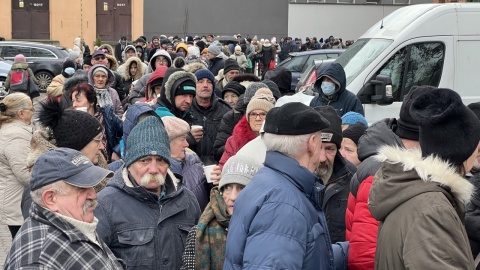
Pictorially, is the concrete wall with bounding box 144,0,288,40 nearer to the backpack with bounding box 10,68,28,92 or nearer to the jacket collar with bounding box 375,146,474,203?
the backpack with bounding box 10,68,28,92

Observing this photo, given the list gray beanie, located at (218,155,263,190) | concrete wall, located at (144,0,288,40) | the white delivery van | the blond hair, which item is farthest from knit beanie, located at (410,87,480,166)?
concrete wall, located at (144,0,288,40)

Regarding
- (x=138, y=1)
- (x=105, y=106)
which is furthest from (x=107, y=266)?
(x=138, y=1)

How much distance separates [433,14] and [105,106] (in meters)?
4.91

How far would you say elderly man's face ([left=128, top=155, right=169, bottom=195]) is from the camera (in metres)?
4.64

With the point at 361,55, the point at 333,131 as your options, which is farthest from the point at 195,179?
the point at 361,55

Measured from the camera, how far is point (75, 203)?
3842 millimetres

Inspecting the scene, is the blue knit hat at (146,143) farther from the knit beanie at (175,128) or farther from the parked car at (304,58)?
the parked car at (304,58)

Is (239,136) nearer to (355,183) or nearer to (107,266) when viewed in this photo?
(355,183)

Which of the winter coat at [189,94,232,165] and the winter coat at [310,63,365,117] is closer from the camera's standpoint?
the winter coat at [189,94,232,165]

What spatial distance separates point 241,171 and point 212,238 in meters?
0.45

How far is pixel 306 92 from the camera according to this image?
1075 cm

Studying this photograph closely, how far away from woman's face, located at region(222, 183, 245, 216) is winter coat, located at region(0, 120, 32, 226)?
281cm

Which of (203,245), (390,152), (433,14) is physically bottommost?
(203,245)

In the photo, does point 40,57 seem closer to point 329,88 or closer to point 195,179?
point 329,88
